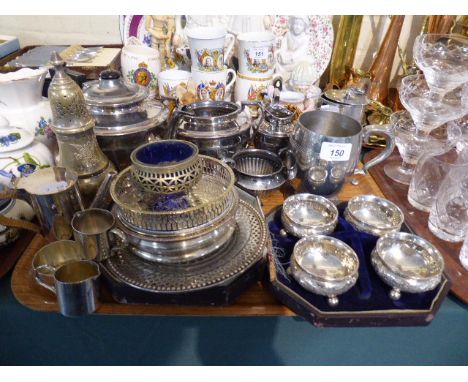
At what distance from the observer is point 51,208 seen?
2.21 ft

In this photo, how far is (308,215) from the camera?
30.8 inches

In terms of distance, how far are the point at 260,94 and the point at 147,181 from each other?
0.62 meters

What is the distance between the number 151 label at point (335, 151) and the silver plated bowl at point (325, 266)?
199 mm

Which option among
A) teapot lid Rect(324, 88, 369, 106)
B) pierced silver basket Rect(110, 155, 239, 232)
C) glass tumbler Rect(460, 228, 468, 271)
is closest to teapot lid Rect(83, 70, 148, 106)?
pierced silver basket Rect(110, 155, 239, 232)

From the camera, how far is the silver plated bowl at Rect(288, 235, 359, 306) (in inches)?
23.3

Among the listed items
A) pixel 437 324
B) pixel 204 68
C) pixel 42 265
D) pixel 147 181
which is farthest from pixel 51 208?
pixel 437 324

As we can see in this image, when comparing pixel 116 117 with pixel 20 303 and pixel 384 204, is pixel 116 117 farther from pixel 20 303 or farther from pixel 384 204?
pixel 384 204

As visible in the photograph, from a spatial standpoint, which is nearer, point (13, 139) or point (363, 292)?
point (363, 292)

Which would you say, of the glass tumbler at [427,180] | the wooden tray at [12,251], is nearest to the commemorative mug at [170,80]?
the wooden tray at [12,251]

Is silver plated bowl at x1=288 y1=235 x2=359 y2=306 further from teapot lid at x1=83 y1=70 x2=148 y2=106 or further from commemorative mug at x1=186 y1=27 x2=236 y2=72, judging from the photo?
commemorative mug at x1=186 y1=27 x2=236 y2=72

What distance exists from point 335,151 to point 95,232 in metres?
0.51

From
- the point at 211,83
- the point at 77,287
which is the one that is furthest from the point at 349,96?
the point at 77,287

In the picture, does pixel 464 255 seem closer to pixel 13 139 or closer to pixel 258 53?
pixel 258 53

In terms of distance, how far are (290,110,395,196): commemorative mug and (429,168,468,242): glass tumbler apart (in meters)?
0.14
